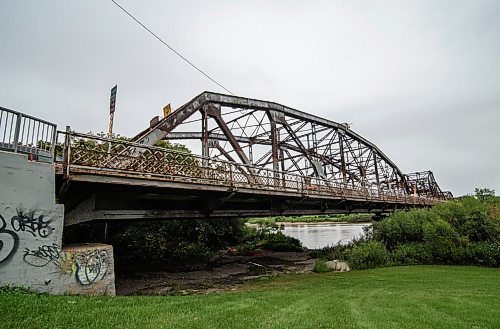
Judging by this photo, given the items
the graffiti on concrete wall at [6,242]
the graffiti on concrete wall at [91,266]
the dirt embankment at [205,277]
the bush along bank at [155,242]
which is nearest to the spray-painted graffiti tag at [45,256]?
the graffiti on concrete wall at [6,242]

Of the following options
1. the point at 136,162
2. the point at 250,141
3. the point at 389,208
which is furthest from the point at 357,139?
the point at 136,162

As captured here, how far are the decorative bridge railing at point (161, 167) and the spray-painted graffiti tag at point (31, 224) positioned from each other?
1.44 metres

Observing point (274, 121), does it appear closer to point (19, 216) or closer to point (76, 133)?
point (76, 133)

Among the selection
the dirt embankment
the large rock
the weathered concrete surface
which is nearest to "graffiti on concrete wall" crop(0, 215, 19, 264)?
the weathered concrete surface

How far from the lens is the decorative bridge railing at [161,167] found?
925cm

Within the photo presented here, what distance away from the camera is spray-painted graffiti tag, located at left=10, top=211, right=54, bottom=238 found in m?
7.66

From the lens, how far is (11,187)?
7.67 m

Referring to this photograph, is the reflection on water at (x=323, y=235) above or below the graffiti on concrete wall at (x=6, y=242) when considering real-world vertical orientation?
below

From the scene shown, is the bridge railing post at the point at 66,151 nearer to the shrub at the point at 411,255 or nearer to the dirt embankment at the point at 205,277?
the dirt embankment at the point at 205,277

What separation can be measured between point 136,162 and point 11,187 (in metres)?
3.68

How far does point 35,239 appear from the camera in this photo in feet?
26.1

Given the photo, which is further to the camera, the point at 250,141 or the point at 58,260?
the point at 250,141

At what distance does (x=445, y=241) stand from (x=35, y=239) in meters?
21.5

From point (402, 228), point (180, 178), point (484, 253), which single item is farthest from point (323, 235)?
point (180, 178)
